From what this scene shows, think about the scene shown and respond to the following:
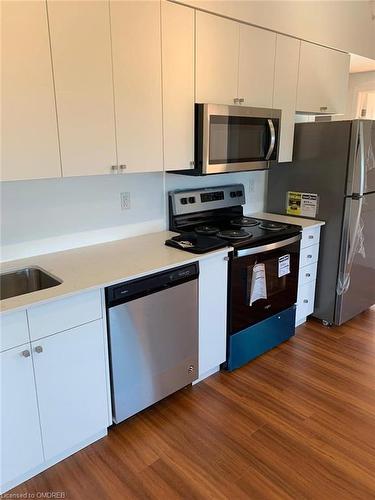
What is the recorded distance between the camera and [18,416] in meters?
1.60

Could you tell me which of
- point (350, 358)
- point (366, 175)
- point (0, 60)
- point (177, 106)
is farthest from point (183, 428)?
point (366, 175)

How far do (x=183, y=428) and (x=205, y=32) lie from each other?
2.20 metres

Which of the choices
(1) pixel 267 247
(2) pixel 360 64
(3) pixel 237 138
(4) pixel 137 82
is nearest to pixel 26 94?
(4) pixel 137 82

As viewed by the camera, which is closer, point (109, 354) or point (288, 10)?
point (109, 354)

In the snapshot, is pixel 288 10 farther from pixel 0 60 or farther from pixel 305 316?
pixel 305 316

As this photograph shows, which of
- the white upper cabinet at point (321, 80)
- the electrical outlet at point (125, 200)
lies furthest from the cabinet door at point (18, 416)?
the white upper cabinet at point (321, 80)

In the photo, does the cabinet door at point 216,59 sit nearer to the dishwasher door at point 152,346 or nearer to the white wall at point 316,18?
the white wall at point 316,18

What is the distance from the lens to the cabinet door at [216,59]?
2193 millimetres

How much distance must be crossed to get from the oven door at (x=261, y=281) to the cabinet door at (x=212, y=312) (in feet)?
0.20

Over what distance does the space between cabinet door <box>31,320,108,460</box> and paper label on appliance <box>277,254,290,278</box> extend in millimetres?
1378

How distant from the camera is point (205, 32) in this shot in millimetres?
2191

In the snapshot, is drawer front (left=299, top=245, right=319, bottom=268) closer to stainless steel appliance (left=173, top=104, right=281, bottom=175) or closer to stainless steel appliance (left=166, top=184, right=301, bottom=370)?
stainless steel appliance (left=166, top=184, right=301, bottom=370)

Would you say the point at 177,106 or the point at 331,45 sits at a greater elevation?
the point at 331,45

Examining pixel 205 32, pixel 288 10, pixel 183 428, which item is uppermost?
pixel 288 10
